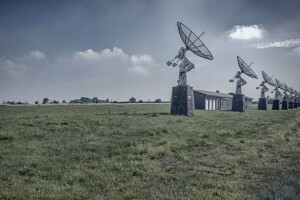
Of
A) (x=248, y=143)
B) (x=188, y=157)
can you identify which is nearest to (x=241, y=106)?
(x=248, y=143)

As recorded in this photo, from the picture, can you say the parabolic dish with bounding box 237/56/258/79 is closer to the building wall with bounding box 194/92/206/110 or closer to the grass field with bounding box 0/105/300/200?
the building wall with bounding box 194/92/206/110

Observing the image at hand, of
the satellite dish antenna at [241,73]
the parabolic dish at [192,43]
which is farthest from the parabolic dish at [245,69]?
the parabolic dish at [192,43]

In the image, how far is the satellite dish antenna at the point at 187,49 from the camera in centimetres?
3378

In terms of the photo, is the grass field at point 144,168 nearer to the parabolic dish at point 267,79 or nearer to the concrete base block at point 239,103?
the concrete base block at point 239,103

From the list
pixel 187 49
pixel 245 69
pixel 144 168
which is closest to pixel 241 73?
pixel 245 69

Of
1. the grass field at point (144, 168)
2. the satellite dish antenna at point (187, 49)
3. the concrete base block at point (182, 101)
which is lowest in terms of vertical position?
the grass field at point (144, 168)

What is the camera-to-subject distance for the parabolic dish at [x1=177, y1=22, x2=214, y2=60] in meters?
33.7

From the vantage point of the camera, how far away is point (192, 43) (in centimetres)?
3447

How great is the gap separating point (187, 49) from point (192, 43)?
42.8 inches

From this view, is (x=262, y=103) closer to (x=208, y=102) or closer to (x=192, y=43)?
(x=208, y=102)

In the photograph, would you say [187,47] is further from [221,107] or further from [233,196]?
[221,107]

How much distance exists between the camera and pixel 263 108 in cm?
8019

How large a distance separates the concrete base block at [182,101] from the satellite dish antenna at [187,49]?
36.8 inches

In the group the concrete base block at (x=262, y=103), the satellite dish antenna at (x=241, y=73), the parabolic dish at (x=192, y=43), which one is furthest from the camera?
the concrete base block at (x=262, y=103)
